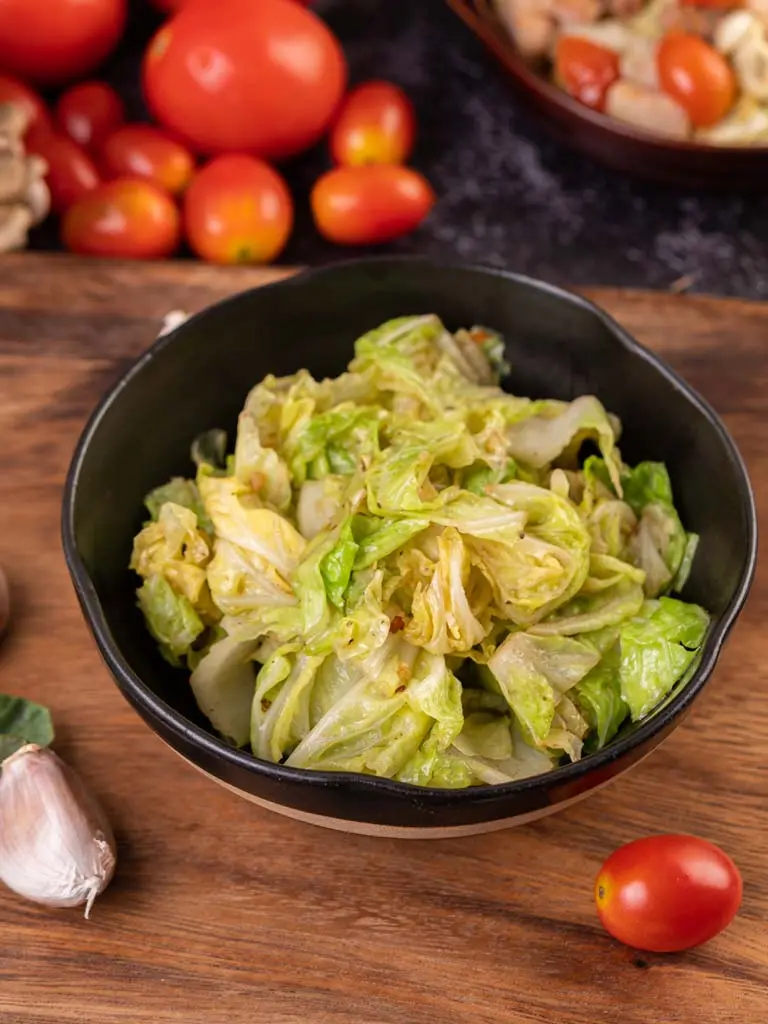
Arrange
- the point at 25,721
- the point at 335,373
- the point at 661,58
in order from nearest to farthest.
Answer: the point at 25,721 → the point at 335,373 → the point at 661,58

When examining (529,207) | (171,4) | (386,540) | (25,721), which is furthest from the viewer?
(171,4)

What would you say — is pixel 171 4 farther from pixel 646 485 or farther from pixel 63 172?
pixel 646 485

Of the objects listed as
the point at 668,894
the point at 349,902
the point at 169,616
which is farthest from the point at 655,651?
the point at 169,616

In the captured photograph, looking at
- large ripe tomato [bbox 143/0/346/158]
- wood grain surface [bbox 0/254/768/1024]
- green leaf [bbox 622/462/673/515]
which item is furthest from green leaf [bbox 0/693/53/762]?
large ripe tomato [bbox 143/0/346/158]

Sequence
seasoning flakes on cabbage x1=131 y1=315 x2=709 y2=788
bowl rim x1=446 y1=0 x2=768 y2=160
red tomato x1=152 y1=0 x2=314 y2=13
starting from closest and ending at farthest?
seasoning flakes on cabbage x1=131 y1=315 x2=709 y2=788 → bowl rim x1=446 y1=0 x2=768 y2=160 → red tomato x1=152 y1=0 x2=314 y2=13

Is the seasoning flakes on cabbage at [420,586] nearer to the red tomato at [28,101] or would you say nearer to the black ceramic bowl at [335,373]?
the black ceramic bowl at [335,373]

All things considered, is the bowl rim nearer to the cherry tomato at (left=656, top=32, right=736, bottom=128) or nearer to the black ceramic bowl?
the cherry tomato at (left=656, top=32, right=736, bottom=128)

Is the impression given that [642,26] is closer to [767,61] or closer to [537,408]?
[767,61]
